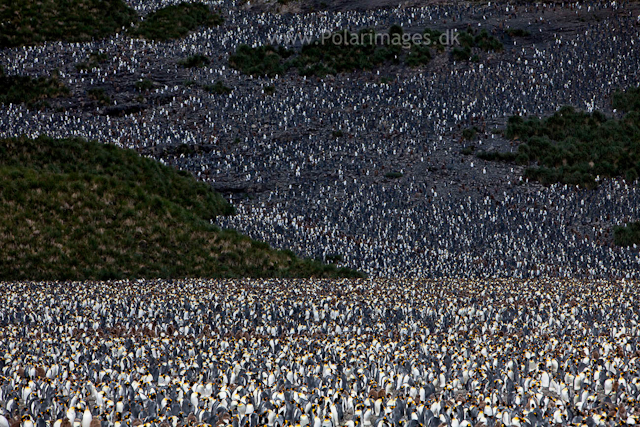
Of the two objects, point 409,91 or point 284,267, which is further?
point 409,91

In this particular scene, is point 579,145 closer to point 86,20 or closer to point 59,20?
point 86,20

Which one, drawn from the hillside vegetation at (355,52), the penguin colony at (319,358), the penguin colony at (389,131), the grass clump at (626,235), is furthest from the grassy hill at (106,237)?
the hillside vegetation at (355,52)

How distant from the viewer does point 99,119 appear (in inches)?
1629

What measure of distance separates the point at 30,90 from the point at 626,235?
38024 millimetres

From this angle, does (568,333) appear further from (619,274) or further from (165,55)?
(165,55)

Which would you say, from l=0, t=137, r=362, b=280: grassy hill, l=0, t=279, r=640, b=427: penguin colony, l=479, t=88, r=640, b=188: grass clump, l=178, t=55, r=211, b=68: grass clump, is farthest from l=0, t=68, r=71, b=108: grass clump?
l=479, t=88, r=640, b=188: grass clump

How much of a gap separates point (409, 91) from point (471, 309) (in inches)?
1190

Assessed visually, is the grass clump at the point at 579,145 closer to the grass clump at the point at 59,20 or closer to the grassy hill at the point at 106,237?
the grassy hill at the point at 106,237

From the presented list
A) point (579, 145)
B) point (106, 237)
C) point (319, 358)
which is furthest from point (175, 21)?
point (319, 358)

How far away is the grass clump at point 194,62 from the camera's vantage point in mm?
48406

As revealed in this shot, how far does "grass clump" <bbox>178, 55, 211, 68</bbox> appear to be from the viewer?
1906 inches

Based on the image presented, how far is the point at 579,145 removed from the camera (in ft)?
122

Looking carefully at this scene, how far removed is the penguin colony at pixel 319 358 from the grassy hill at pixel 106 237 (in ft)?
16.0

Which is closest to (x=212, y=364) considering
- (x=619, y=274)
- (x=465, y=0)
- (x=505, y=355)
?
(x=505, y=355)
